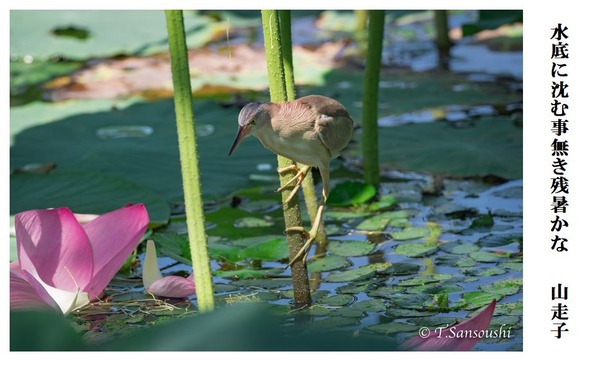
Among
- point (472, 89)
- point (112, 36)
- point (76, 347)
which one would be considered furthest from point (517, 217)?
point (112, 36)

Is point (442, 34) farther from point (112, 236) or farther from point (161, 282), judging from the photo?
point (112, 236)

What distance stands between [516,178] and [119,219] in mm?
1609

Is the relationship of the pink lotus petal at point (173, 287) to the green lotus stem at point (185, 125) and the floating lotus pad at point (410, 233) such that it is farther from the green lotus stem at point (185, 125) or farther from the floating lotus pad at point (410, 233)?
the floating lotus pad at point (410, 233)

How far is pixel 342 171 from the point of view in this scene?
11.0ft

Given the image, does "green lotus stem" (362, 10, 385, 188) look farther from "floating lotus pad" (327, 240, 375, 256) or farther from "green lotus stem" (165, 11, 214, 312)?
"green lotus stem" (165, 11, 214, 312)

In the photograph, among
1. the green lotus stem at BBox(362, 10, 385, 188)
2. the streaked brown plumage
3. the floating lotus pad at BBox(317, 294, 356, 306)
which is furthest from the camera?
the green lotus stem at BBox(362, 10, 385, 188)

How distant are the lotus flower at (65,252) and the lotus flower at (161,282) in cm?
14

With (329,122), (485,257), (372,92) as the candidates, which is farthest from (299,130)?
(372,92)

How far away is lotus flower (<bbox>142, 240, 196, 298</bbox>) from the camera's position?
2.13 m

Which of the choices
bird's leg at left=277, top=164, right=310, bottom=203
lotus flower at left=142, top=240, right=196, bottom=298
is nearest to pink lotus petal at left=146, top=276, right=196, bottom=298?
lotus flower at left=142, top=240, right=196, bottom=298

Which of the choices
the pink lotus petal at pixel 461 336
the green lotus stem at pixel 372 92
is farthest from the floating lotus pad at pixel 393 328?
the green lotus stem at pixel 372 92

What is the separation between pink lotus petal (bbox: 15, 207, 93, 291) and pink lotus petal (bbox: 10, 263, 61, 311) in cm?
4

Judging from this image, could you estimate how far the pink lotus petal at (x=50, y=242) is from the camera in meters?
1.94

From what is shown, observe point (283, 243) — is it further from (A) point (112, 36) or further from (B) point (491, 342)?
(A) point (112, 36)
